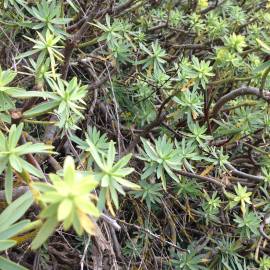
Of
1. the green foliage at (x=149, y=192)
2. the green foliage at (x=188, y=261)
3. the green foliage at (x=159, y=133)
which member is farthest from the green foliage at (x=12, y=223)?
the green foliage at (x=188, y=261)

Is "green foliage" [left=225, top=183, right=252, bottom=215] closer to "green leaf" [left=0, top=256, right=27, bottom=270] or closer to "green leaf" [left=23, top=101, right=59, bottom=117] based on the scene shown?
"green leaf" [left=23, top=101, right=59, bottom=117]

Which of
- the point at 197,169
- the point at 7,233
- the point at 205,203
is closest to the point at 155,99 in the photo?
the point at 197,169

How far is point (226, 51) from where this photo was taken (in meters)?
1.77

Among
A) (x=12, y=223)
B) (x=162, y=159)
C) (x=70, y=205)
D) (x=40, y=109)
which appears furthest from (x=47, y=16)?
(x=70, y=205)

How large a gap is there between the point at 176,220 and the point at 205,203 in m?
0.13

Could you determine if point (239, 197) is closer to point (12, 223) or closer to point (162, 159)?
point (162, 159)

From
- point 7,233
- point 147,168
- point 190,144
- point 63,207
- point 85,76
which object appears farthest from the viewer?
point 85,76

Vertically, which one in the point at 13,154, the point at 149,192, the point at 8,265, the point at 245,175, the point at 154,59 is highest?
the point at 13,154

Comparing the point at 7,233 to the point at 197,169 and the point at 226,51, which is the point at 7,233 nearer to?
the point at 197,169

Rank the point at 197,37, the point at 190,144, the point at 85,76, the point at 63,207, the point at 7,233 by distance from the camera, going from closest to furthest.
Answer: the point at 63,207 → the point at 7,233 → the point at 190,144 → the point at 85,76 → the point at 197,37

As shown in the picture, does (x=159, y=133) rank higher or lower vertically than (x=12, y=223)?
lower

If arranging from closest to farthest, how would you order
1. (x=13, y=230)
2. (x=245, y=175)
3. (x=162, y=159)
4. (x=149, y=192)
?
1. (x=13, y=230)
2. (x=162, y=159)
3. (x=149, y=192)
4. (x=245, y=175)

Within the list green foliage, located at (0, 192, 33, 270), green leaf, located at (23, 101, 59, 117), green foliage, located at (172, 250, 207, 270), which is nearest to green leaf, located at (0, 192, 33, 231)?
green foliage, located at (0, 192, 33, 270)

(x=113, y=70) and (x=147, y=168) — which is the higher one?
(x=113, y=70)
